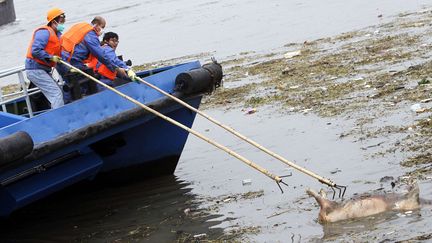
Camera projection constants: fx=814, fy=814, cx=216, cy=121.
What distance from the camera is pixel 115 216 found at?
8.59 m

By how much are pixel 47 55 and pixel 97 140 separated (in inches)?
43.0

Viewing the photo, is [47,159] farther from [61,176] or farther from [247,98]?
[247,98]

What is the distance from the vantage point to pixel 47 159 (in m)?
8.25

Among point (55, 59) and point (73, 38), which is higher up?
point (73, 38)

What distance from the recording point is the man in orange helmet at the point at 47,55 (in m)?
8.78

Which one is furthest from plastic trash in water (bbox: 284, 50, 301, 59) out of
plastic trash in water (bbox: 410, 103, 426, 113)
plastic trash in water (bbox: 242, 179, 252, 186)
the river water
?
plastic trash in water (bbox: 242, 179, 252, 186)

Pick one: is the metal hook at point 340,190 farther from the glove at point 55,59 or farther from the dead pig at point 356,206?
the glove at point 55,59

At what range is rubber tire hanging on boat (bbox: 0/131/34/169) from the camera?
24.8ft

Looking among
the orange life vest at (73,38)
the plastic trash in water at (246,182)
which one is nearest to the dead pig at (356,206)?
the plastic trash in water at (246,182)

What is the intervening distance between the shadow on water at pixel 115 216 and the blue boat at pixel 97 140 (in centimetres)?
28

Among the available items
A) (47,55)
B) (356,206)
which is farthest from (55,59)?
(356,206)

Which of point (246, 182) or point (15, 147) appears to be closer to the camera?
point (15, 147)

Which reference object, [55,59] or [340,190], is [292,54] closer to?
[55,59]

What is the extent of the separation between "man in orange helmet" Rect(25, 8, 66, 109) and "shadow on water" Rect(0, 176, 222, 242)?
1.22m
